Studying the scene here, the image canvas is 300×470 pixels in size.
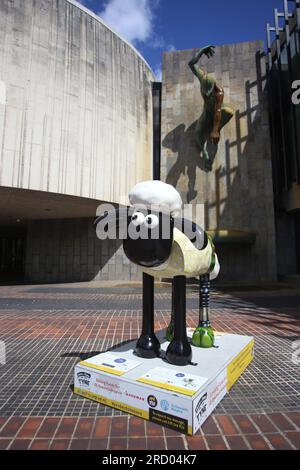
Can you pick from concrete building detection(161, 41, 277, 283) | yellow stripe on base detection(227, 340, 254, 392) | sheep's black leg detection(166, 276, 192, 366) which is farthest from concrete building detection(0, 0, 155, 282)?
yellow stripe on base detection(227, 340, 254, 392)

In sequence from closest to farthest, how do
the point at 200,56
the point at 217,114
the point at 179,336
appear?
the point at 179,336
the point at 200,56
the point at 217,114

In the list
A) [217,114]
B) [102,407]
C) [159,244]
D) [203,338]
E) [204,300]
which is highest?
[217,114]

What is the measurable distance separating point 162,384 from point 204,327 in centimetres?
136

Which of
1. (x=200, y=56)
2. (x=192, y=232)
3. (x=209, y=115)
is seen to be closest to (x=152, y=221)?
(x=192, y=232)

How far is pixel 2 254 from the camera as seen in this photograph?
2728cm

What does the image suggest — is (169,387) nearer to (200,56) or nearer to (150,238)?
(150,238)

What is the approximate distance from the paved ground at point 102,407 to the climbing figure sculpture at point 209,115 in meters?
12.9

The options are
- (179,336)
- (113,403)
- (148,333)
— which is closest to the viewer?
(113,403)

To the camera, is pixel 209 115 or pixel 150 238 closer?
pixel 150 238

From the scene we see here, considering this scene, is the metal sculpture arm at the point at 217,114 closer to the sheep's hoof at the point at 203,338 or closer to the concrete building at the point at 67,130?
the concrete building at the point at 67,130

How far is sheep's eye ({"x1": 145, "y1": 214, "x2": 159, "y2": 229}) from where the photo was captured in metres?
2.72

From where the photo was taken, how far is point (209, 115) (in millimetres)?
16453

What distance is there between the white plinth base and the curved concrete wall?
36.4 feet
